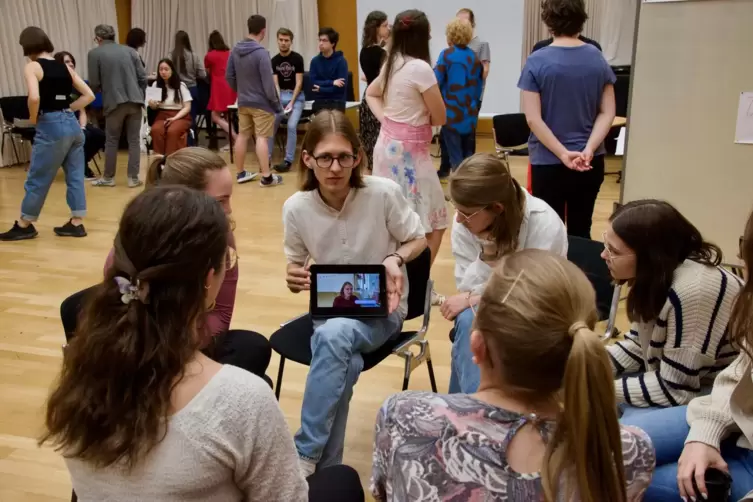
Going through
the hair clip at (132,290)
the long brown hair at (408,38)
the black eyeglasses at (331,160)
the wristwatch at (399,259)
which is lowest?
the wristwatch at (399,259)

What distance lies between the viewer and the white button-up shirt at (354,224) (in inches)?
93.1

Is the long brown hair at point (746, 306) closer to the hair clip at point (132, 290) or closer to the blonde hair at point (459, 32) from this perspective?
the hair clip at point (132, 290)

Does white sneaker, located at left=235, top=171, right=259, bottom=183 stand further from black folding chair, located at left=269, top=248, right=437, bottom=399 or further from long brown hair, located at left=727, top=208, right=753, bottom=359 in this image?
long brown hair, located at left=727, top=208, right=753, bottom=359

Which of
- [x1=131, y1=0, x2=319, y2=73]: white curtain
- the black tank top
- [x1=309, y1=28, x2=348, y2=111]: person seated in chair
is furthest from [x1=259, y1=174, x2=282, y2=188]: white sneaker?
[x1=131, y1=0, x2=319, y2=73]: white curtain

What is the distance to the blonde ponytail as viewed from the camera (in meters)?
1.00

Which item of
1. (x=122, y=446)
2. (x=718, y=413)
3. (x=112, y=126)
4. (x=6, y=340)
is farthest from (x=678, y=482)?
(x=112, y=126)

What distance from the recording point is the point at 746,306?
145cm

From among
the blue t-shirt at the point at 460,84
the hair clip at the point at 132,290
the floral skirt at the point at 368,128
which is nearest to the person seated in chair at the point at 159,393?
the hair clip at the point at 132,290

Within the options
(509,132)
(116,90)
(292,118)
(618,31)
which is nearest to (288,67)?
(292,118)

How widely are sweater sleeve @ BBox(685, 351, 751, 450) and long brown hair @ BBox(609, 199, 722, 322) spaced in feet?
0.74

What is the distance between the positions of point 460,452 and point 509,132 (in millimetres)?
4923

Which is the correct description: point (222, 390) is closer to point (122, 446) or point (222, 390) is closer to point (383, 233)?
point (122, 446)

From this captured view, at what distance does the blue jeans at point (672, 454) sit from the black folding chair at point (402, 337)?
30.7 inches

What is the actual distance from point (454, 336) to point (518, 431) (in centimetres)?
119
